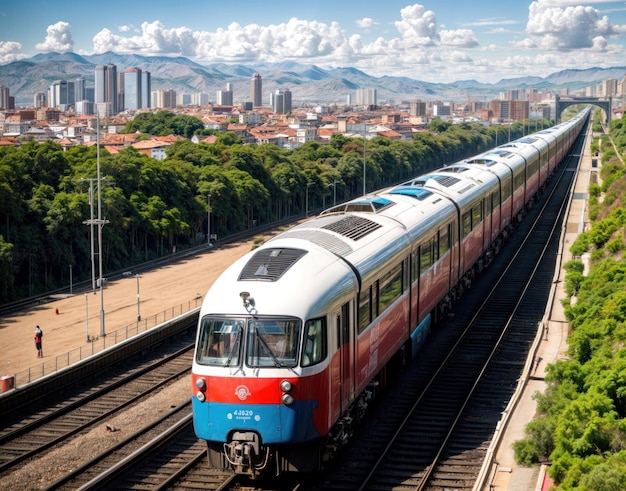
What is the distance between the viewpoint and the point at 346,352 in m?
15.4

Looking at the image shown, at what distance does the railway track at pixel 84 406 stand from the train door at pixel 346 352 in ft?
23.0

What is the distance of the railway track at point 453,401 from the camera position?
16.0m

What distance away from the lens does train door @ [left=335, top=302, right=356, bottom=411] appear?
15.1m

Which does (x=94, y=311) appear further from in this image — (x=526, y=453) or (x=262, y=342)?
(x=262, y=342)

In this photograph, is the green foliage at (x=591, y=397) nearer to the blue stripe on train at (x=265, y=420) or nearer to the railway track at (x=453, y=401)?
the railway track at (x=453, y=401)

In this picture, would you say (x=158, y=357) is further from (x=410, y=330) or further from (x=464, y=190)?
(x=464, y=190)

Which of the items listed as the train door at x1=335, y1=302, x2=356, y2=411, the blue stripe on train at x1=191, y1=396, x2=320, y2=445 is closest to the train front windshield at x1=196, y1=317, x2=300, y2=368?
the blue stripe on train at x1=191, y1=396, x2=320, y2=445

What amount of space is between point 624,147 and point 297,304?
281 feet

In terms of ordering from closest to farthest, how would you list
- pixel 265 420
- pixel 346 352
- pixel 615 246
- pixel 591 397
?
pixel 265 420 < pixel 346 352 < pixel 591 397 < pixel 615 246

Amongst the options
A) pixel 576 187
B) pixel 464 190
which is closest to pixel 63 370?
pixel 464 190

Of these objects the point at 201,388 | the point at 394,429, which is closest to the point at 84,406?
the point at 394,429

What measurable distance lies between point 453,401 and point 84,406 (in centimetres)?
920

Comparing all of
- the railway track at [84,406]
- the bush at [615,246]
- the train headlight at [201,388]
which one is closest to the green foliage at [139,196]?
the railway track at [84,406]

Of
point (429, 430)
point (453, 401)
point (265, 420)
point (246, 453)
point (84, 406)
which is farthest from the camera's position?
point (84, 406)
